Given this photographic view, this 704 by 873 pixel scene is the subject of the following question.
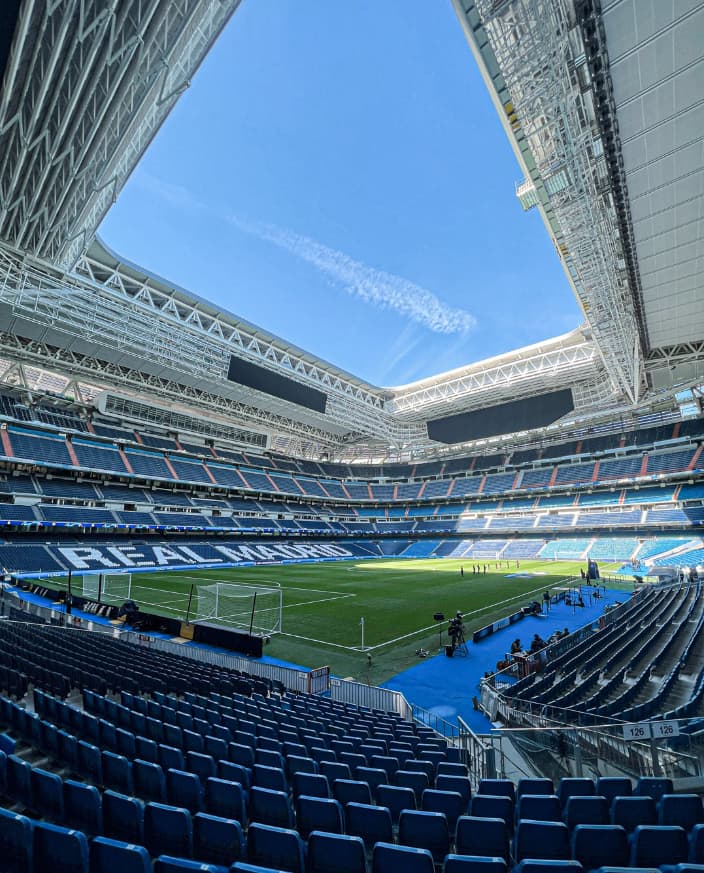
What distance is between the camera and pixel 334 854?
10.2ft

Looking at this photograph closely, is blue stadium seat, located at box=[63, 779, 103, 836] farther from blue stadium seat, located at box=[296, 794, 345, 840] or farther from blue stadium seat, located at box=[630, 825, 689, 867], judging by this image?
blue stadium seat, located at box=[630, 825, 689, 867]

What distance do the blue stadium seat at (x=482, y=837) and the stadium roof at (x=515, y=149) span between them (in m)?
17.8

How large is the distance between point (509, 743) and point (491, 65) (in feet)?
62.2

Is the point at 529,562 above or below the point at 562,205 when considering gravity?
below

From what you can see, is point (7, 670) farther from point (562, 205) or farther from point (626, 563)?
point (626, 563)

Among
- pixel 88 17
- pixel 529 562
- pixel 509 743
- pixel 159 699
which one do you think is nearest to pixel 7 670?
pixel 159 699

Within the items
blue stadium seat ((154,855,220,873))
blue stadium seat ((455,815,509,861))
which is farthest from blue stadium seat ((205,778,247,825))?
blue stadium seat ((455,815,509,861))

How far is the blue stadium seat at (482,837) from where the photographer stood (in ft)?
11.6

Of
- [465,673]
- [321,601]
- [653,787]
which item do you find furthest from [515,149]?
[321,601]

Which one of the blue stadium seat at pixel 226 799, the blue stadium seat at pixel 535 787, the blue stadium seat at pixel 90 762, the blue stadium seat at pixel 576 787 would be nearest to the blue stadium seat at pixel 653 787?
the blue stadium seat at pixel 576 787

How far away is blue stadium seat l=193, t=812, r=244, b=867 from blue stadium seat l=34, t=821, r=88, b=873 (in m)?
0.82

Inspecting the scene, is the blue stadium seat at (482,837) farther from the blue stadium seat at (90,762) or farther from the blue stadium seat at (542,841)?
the blue stadium seat at (90,762)

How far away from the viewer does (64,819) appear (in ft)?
12.4

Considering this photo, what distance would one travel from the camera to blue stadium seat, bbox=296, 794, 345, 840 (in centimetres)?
380
